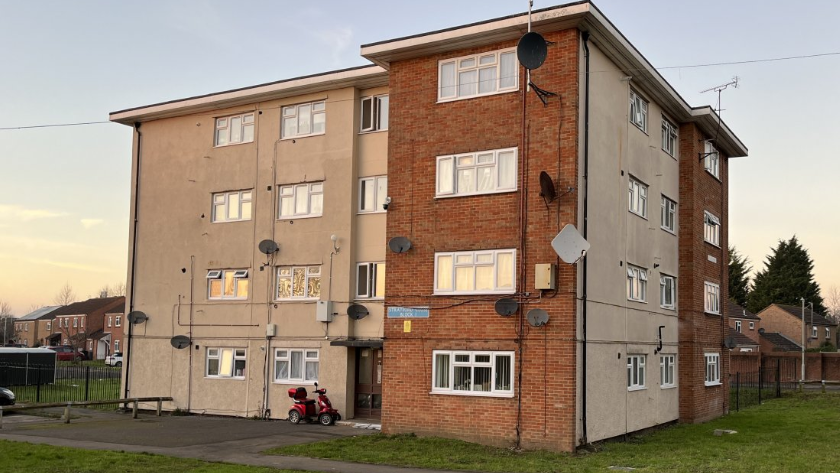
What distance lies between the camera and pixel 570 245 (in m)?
16.9

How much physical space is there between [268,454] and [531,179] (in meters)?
7.70

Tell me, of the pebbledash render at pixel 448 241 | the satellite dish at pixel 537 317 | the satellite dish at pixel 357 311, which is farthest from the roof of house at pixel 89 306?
the satellite dish at pixel 537 317

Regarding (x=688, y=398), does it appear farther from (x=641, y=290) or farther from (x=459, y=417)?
(x=459, y=417)

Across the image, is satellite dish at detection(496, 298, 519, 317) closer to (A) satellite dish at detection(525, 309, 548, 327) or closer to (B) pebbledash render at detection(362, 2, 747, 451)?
(B) pebbledash render at detection(362, 2, 747, 451)

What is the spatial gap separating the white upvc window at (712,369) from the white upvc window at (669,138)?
255 inches

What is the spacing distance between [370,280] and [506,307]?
6002 mm

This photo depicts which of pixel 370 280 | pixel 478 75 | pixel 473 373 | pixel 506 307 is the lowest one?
pixel 473 373

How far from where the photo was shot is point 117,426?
21109 mm

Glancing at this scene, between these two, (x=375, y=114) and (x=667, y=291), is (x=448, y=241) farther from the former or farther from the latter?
(x=667, y=291)

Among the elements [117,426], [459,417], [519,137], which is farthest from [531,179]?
[117,426]

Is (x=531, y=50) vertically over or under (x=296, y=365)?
over

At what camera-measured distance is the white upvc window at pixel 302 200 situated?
23.8 metres

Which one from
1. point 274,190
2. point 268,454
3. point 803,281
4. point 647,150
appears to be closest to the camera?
point 268,454

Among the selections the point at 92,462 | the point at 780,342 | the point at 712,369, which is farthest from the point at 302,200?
the point at 780,342
